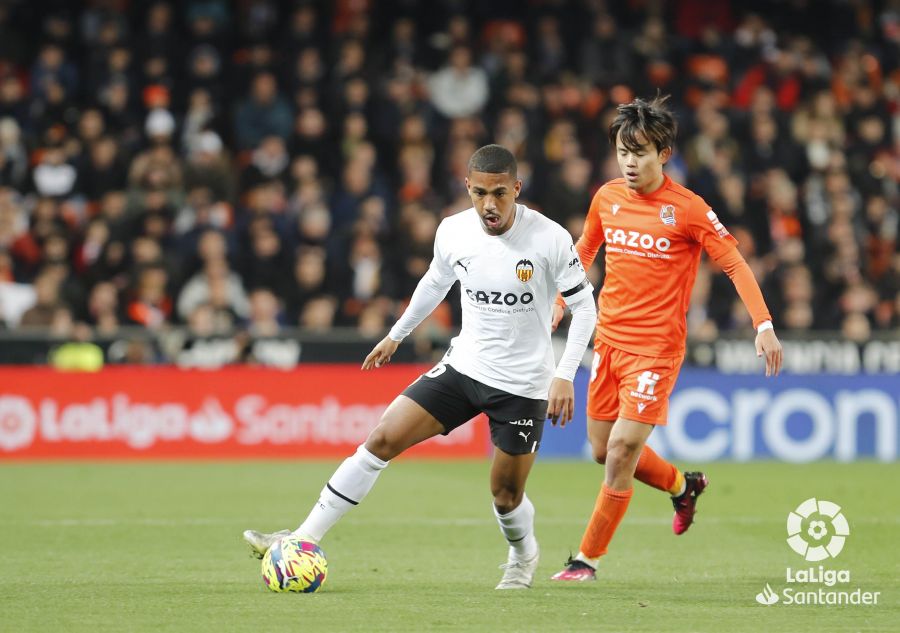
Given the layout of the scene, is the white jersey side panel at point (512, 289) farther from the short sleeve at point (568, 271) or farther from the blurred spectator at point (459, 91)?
the blurred spectator at point (459, 91)

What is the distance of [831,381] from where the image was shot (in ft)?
50.3

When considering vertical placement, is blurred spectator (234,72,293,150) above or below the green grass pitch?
above

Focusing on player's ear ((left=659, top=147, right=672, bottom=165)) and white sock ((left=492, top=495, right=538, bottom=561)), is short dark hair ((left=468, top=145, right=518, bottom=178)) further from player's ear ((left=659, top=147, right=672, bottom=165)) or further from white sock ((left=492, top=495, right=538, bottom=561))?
white sock ((left=492, top=495, right=538, bottom=561))

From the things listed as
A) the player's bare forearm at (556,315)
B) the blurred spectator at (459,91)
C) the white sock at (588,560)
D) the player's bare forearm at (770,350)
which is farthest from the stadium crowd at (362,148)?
the player's bare forearm at (770,350)

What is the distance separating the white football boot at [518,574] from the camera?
23.7 ft

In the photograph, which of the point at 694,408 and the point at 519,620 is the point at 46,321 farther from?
the point at 519,620

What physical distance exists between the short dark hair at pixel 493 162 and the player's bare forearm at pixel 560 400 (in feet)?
3.20

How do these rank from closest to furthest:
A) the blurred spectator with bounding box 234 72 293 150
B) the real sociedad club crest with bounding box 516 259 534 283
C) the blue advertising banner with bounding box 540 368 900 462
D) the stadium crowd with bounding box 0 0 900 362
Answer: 1. the real sociedad club crest with bounding box 516 259 534 283
2. the blue advertising banner with bounding box 540 368 900 462
3. the stadium crowd with bounding box 0 0 900 362
4. the blurred spectator with bounding box 234 72 293 150

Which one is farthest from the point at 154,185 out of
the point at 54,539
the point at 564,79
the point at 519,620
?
the point at 519,620

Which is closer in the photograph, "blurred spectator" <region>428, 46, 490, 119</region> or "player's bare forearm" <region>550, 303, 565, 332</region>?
"player's bare forearm" <region>550, 303, 565, 332</region>

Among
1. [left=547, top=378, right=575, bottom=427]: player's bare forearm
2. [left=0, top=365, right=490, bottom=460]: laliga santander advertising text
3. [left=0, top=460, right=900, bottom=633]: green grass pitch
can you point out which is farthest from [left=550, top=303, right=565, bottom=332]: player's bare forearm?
[left=0, top=365, right=490, bottom=460]: laliga santander advertising text

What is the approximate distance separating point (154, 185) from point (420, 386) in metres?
9.29

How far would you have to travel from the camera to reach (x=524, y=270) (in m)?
7.04

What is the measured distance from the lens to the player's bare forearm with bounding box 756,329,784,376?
6.88m
